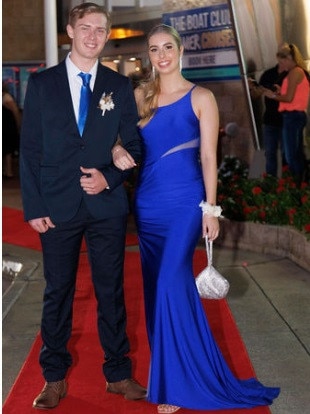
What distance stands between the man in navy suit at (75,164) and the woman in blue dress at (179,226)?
20 cm

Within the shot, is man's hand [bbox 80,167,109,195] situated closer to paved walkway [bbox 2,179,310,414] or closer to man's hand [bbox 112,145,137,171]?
man's hand [bbox 112,145,137,171]

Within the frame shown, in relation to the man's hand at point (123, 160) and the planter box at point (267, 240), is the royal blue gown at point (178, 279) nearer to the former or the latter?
the man's hand at point (123, 160)

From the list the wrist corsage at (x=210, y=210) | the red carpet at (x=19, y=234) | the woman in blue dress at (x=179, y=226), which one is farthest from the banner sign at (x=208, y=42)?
the wrist corsage at (x=210, y=210)

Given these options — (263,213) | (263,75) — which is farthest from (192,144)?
(263,75)

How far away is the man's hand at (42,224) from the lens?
166 inches

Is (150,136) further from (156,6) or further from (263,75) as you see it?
(156,6)

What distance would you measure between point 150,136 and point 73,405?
4.73ft

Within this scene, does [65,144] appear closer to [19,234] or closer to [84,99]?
[84,99]

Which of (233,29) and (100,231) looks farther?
(233,29)

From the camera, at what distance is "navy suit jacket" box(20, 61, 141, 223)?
4.18 m

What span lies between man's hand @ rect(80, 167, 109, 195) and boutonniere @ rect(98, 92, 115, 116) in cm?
30

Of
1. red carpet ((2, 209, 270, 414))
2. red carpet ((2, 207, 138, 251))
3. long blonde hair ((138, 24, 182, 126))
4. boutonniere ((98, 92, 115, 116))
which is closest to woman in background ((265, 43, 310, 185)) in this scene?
red carpet ((2, 207, 138, 251))

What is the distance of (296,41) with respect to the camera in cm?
1106

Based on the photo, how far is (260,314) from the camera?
642 centimetres
